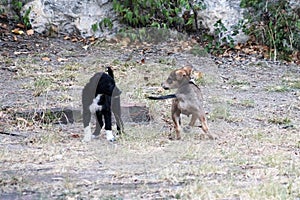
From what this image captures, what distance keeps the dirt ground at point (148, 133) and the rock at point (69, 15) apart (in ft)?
1.55

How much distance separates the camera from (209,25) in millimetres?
13383

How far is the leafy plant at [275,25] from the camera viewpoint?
1299cm

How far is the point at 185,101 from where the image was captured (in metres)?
6.99

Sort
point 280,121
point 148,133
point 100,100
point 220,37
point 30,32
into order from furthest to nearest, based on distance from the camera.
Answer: point 220,37, point 30,32, point 280,121, point 148,133, point 100,100

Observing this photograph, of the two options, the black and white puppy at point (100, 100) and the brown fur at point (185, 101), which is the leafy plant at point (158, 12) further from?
the black and white puppy at point (100, 100)

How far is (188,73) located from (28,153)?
202 centimetres

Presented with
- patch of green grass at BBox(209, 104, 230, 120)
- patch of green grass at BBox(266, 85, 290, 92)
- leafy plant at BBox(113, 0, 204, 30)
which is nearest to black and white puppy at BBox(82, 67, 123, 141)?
patch of green grass at BBox(209, 104, 230, 120)

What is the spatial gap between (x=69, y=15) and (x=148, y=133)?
A: 21.5 ft

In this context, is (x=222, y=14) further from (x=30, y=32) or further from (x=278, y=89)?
(x=30, y=32)

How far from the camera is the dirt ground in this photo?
16.1 ft

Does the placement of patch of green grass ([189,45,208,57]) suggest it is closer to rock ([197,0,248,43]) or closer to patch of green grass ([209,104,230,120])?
rock ([197,0,248,43])

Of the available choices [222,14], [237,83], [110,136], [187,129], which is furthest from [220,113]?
[222,14]

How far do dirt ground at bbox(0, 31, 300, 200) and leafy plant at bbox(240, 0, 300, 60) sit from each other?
2.22 ft

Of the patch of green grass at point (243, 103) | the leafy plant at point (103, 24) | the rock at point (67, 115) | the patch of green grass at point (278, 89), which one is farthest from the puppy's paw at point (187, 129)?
the leafy plant at point (103, 24)
